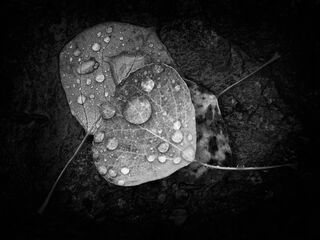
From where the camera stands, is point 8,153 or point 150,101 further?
point 8,153

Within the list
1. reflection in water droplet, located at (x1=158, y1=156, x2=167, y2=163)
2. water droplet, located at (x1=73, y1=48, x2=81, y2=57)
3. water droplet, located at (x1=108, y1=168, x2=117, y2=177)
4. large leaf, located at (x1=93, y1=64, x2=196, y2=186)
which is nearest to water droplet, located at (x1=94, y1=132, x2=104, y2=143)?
large leaf, located at (x1=93, y1=64, x2=196, y2=186)

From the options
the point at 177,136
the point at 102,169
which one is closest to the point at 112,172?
the point at 102,169

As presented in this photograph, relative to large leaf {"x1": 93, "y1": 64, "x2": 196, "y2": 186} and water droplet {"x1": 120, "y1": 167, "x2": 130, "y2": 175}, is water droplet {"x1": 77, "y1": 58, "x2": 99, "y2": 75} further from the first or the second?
water droplet {"x1": 120, "y1": 167, "x2": 130, "y2": 175}

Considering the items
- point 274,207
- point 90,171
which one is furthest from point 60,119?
point 274,207

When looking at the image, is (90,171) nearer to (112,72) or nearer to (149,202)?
(149,202)

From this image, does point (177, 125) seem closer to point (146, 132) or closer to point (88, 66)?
point (146, 132)
